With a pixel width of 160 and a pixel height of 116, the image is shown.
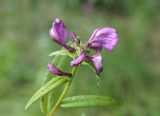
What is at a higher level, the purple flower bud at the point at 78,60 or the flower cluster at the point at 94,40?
the flower cluster at the point at 94,40

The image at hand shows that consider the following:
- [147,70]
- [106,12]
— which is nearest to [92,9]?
[106,12]

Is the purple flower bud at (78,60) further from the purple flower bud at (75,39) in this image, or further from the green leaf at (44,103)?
the green leaf at (44,103)

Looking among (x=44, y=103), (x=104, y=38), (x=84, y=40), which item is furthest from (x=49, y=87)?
(x=84, y=40)

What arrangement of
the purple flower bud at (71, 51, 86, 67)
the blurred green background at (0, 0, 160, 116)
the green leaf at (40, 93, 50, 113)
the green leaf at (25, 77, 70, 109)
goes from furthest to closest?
the blurred green background at (0, 0, 160, 116), the green leaf at (40, 93, 50, 113), the green leaf at (25, 77, 70, 109), the purple flower bud at (71, 51, 86, 67)

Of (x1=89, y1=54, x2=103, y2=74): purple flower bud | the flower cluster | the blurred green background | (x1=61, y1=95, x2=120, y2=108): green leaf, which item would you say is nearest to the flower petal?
the flower cluster

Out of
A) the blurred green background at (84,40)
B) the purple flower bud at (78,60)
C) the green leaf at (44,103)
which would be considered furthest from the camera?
the blurred green background at (84,40)

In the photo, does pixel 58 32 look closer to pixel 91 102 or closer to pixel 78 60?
pixel 78 60

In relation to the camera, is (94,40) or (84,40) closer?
(94,40)

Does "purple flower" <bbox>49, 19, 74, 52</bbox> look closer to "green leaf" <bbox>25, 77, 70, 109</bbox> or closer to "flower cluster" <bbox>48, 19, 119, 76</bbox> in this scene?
"flower cluster" <bbox>48, 19, 119, 76</bbox>

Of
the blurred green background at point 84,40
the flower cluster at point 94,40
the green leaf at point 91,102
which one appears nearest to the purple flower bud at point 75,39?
the flower cluster at point 94,40
